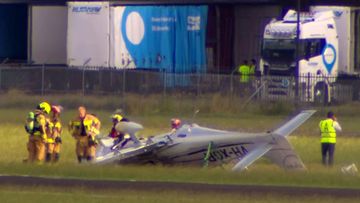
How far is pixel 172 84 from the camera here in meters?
50.1

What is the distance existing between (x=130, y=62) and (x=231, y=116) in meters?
8.53

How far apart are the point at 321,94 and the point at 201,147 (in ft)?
67.3

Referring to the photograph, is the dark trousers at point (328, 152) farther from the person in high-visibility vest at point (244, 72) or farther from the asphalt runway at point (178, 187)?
the person in high-visibility vest at point (244, 72)

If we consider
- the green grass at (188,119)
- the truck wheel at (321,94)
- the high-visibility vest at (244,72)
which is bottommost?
the green grass at (188,119)

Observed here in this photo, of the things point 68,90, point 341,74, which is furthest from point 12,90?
point 341,74

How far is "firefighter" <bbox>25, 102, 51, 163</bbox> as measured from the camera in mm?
28484

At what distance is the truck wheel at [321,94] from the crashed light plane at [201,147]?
62.2ft

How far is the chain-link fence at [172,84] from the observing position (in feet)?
156

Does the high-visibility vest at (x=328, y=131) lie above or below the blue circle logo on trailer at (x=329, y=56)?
below

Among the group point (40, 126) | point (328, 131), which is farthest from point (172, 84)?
point (40, 126)

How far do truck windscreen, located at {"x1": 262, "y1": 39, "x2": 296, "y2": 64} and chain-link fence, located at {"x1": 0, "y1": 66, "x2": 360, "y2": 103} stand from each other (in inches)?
111

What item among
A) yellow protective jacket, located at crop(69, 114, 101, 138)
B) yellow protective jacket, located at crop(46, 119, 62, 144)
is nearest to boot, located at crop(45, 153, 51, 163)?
yellow protective jacket, located at crop(46, 119, 62, 144)

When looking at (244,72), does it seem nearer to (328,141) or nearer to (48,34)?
(48,34)

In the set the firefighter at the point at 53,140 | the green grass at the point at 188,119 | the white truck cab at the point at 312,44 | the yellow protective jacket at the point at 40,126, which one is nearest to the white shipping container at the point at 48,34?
the green grass at the point at 188,119
